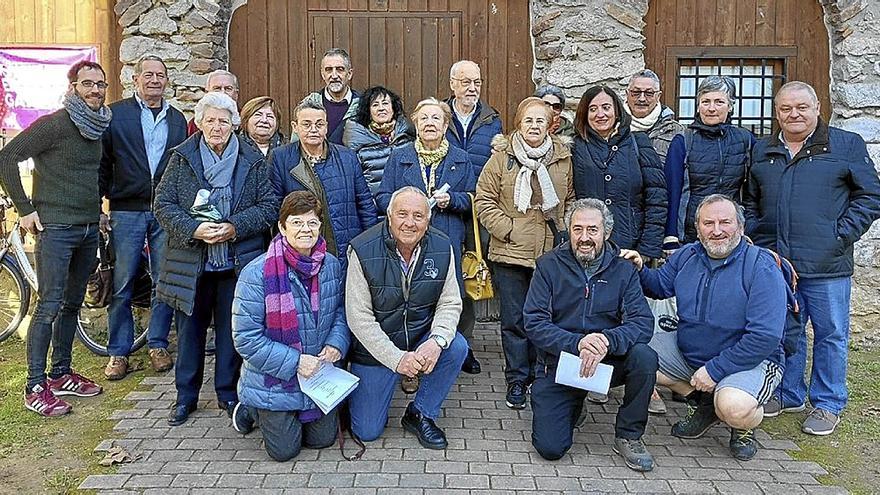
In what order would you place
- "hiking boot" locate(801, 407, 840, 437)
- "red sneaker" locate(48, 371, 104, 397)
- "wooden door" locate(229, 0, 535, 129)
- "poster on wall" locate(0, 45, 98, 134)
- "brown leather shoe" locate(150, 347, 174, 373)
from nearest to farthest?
"hiking boot" locate(801, 407, 840, 437) → "red sneaker" locate(48, 371, 104, 397) → "brown leather shoe" locate(150, 347, 174, 373) → "poster on wall" locate(0, 45, 98, 134) → "wooden door" locate(229, 0, 535, 129)

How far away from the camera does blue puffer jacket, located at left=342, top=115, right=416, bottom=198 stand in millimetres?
4844

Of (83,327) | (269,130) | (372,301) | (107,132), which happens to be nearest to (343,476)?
(372,301)

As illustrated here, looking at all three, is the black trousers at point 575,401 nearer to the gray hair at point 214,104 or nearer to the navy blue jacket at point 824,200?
the navy blue jacket at point 824,200

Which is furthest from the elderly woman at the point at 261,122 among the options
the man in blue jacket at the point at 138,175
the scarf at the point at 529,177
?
the scarf at the point at 529,177

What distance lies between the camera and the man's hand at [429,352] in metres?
3.83

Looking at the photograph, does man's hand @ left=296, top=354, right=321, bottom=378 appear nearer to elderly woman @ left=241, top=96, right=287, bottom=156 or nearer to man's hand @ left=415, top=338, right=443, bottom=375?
man's hand @ left=415, top=338, right=443, bottom=375

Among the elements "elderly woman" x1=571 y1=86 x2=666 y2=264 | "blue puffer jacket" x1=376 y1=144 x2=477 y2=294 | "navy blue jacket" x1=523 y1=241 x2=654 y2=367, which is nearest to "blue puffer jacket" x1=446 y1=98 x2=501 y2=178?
"blue puffer jacket" x1=376 y1=144 x2=477 y2=294

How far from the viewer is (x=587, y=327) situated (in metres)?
3.84

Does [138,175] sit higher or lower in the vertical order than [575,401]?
higher

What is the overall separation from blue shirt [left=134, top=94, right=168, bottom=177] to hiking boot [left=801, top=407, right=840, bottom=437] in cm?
395

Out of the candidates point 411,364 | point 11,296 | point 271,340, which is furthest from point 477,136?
point 11,296

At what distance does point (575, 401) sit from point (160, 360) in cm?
269

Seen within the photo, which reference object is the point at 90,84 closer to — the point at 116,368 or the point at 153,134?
the point at 153,134

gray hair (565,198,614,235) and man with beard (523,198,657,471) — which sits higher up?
gray hair (565,198,614,235)
